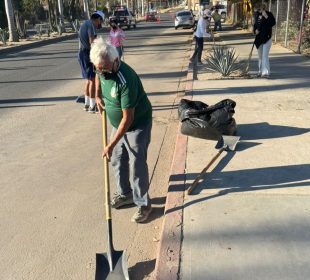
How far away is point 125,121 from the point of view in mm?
3584

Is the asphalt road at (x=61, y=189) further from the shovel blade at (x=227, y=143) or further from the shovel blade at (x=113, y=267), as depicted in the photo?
the shovel blade at (x=227, y=143)

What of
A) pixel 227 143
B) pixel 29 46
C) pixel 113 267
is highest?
pixel 227 143

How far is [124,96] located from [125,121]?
0.20 m

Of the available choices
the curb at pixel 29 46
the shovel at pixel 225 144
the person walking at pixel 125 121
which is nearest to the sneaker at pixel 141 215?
the person walking at pixel 125 121

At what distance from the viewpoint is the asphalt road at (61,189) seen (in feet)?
11.9

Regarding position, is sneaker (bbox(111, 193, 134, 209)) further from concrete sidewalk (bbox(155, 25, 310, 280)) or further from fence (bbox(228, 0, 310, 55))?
fence (bbox(228, 0, 310, 55))

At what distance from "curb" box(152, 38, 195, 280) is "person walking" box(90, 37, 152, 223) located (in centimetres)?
29

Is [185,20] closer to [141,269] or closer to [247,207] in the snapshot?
[247,207]

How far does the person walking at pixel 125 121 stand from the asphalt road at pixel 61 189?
0.23 meters

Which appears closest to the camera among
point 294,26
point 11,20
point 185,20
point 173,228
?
point 173,228

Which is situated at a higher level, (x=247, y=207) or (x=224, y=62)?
(x=224, y=62)

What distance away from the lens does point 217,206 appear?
13.3ft

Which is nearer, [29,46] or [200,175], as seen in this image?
[200,175]

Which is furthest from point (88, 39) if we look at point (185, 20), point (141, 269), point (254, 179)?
point (185, 20)
